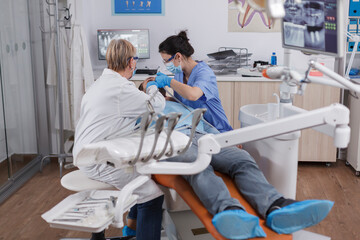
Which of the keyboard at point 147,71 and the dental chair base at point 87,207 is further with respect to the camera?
the keyboard at point 147,71

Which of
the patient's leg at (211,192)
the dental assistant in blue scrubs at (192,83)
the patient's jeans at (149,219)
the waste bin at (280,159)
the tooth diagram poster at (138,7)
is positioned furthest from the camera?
the tooth diagram poster at (138,7)

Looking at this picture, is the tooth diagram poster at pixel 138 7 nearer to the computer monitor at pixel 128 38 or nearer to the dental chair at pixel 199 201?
the computer monitor at pixel 128 38

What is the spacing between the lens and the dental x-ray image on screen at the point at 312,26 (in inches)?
65.4

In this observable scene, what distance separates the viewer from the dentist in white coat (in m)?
2.16

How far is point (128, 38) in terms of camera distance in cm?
425

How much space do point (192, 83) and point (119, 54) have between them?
A: 617 millimetres

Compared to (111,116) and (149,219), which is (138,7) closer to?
(111,116)

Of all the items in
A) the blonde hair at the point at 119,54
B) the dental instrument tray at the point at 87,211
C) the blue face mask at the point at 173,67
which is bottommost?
the dental instrument tray at the point at 87,211

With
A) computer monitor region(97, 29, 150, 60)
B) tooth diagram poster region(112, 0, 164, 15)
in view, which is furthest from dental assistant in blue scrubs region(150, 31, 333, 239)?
tooth diagram poster region(112, 0, 164, 15)

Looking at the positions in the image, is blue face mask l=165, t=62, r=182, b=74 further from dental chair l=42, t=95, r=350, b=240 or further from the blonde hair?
dental chair l=42, t=95, r=350, b=240

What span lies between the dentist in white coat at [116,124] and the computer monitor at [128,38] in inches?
78.3

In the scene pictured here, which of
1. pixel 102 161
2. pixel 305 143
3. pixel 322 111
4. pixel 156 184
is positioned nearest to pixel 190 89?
pixel 156 184

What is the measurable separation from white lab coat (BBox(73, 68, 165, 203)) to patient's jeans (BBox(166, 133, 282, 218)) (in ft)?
0.77

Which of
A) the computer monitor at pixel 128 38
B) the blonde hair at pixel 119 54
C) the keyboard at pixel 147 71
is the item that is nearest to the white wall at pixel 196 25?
the computer monitor at pixel 128 38
